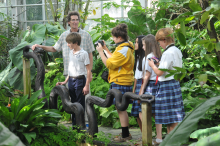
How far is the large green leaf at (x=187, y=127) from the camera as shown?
0.75 m

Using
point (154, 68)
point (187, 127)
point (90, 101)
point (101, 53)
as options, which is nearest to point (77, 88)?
point (90, 101)

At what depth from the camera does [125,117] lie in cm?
336

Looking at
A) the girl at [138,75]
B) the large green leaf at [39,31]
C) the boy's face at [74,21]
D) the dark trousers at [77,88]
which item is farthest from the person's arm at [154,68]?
the large green leaf at [39,31]

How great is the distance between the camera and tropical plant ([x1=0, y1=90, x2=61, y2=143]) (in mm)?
3143

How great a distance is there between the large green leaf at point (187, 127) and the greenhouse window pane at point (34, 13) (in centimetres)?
1186

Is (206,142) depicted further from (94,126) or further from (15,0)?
(15,0)

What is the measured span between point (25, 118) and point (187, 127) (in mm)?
2902

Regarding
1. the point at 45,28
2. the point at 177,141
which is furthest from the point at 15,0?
the point at 177,141

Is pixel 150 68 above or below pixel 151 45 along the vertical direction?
below

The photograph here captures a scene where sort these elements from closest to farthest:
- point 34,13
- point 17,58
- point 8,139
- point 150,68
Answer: point 8,139 → point 150,68 → point 17,58 → point 34,13

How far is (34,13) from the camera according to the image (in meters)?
12.0

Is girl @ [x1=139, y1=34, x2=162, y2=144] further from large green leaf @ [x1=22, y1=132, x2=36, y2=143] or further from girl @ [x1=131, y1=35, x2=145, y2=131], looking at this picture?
large green leaf @ [x1=22, y1=132, x2=36, y2=143]

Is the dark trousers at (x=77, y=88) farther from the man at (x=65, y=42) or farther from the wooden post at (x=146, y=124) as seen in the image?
the wooden post at (x=146, y=124)

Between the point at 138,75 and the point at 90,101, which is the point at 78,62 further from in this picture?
the point at 138,75
